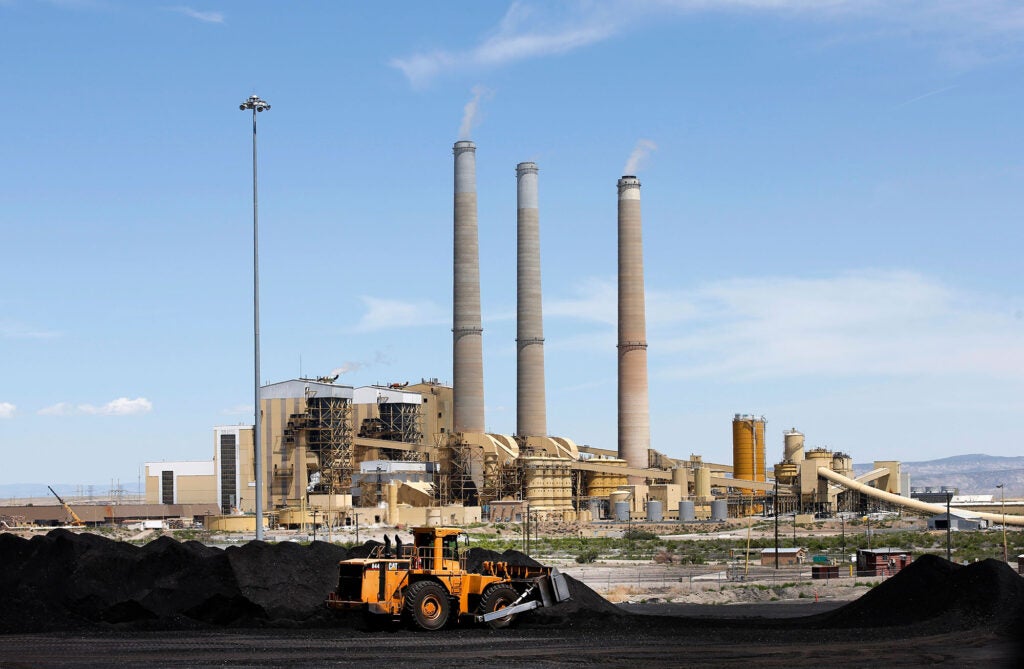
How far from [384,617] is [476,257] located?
221 ft

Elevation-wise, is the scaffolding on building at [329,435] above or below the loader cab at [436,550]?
above

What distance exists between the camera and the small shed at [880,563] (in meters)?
44.3

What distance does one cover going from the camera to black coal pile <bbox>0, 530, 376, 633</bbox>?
28.9 meters

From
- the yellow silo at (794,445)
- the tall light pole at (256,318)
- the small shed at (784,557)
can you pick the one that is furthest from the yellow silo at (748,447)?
the tall light pole at (256,318)

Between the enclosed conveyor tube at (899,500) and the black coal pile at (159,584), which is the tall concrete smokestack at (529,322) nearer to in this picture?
the enclosed conveyor tube at (899,500)

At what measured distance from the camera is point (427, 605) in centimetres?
2539

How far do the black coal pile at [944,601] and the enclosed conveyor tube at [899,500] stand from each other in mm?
58963

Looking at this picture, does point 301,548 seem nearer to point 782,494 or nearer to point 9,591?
point 9,591

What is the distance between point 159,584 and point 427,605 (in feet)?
29.6

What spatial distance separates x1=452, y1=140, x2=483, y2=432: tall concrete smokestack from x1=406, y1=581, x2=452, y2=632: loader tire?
6622 centimetres

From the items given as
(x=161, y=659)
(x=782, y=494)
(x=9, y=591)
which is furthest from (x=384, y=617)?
(x=782, y=494)

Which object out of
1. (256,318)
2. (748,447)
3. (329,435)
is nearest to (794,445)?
(748,447)

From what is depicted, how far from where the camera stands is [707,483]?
99.2 meters

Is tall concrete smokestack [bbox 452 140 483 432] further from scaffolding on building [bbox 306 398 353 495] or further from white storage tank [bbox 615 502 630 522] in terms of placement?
white storage tank [bbox 615 502 630 522]
